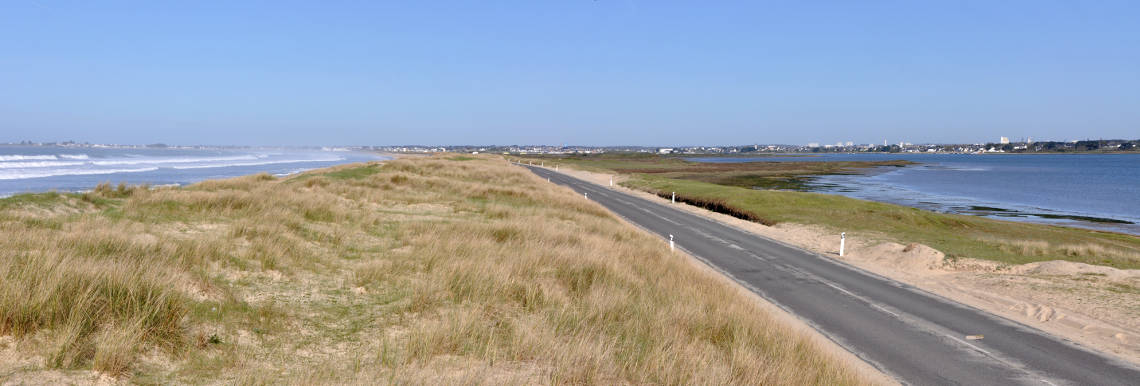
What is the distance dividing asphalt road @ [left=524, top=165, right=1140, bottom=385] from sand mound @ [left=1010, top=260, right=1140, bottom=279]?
5.93 meters

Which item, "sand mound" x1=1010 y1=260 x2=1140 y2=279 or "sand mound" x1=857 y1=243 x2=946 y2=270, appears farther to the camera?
"sand mound" x1=857 y1=243 x2=946 y2=270

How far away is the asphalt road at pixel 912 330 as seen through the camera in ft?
34.4

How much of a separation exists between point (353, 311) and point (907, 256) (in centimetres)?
2190

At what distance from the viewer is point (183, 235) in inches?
547

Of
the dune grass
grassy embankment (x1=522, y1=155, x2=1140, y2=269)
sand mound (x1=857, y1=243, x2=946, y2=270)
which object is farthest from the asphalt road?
grassy embankment (x1=522, y1=155, x2=1140, y2=269)

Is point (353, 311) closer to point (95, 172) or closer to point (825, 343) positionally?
point (825, 343)

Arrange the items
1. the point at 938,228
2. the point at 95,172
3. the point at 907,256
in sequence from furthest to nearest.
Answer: the point at 95,172 < the point at 938,228 < the point at 907,256

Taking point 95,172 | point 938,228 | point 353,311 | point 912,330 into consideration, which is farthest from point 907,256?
point 95,172

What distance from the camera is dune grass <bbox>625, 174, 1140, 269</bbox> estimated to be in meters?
25.9

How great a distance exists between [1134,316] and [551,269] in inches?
576

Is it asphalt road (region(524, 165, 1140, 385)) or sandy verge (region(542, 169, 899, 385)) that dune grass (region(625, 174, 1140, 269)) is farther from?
sandy verge (region(542, 169, 899, 385))

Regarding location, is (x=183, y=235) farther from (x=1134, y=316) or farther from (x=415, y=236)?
(x=1134, y=316)

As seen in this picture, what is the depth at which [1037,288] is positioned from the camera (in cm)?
1792

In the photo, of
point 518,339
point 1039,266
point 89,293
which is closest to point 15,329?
point 89,293
